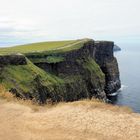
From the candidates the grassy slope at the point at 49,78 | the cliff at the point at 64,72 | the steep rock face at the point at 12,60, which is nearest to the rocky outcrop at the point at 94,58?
the cliff at the point at 64,72

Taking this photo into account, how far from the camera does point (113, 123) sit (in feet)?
78.9

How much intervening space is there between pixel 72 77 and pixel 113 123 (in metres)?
122

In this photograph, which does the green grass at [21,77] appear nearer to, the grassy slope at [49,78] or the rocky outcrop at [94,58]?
the grassy slope at [49,78]

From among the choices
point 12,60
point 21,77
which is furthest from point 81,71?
point 21,77

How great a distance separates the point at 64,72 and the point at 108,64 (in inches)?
1999

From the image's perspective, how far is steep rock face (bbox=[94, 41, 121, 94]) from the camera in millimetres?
180788

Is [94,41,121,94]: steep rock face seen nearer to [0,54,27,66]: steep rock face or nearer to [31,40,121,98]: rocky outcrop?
[31,40,121,98]: rocky outcrop

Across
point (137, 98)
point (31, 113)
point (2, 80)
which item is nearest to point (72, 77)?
point (137, 98)

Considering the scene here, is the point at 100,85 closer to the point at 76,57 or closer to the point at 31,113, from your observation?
the point at 76,57

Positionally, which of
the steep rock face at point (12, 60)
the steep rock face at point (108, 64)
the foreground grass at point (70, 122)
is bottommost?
the steep rock face at point (108, 64)

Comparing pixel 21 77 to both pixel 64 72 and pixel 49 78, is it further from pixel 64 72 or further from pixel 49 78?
pixel 64 72

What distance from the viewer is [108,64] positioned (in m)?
190

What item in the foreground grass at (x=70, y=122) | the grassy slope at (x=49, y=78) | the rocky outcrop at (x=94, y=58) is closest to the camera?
the foreground grass at (x=70, y=122)

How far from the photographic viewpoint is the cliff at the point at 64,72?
96.4 meters
